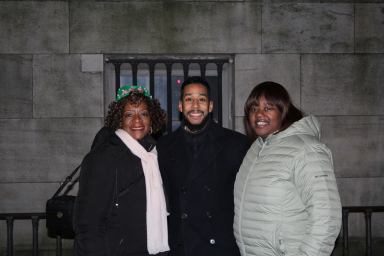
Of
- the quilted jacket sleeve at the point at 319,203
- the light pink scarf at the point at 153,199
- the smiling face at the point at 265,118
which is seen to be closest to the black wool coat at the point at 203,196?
the light pink scarf at the point at 153,199

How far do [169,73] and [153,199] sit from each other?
3962 mm

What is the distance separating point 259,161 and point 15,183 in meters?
4.74

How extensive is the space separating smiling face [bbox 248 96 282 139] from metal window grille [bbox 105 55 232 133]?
12.8 ft

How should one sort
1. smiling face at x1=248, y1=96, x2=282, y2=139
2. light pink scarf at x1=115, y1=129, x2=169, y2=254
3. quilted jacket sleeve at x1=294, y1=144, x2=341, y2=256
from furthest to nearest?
light pink scarf at x1=115, y1=129, x2=169, y2=254, smiling face at x1=248, y1=96, x2=282, y2=139, quilted jacket sleeve at x1=294, y1=144, x2=341, y2=256

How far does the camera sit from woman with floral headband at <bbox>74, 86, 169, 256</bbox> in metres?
3.45

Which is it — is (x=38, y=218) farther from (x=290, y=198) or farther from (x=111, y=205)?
(x=290, y=198)

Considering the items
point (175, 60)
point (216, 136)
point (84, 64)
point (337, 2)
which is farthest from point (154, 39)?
point (216, 136)

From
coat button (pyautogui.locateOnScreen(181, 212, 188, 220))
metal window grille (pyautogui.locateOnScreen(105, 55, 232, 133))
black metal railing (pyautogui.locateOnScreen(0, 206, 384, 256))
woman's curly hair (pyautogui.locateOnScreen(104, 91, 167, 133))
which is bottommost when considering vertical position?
black metal railing (pyautogui.locateOnScreen(0, 206, 384, 256))

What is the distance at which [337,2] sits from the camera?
7.15 m

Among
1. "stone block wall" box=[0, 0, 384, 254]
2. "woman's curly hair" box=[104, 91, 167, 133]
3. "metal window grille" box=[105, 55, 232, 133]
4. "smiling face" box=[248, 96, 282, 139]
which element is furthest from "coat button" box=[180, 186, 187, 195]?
"metal window grille" box=[105, 55, 232, 133]

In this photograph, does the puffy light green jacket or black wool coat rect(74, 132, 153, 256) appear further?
black wool coat rect(74, 132, 153, 256)

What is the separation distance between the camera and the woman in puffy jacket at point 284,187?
3006 millimetres

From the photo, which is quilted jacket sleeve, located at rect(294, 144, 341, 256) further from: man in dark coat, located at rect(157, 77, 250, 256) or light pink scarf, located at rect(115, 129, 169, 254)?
→ light pink scarf, located at rect(115, 129, 169, 254)

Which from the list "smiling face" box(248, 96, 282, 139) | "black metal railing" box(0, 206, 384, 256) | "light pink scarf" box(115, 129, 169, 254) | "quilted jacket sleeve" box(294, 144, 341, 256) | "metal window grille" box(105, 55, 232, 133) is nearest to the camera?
"quilted jacket sleeve" box(294, 144, 341, 256)
